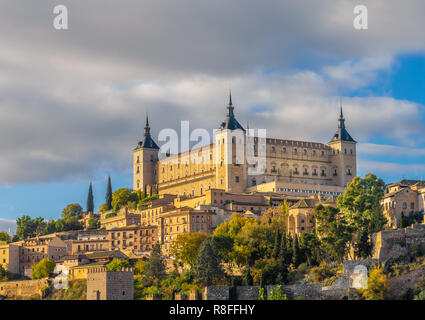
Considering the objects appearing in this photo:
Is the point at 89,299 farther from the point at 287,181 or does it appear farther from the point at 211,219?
the point at 287,181

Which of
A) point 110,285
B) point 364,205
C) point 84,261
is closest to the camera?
point 110,285


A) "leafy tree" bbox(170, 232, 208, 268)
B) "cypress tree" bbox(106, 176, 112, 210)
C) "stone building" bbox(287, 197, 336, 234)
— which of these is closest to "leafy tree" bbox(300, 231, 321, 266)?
"stone building" bbox(287, 197, 336, 234)

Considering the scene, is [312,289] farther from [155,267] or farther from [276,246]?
[155,267]

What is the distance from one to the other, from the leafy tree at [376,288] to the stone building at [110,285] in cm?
1854

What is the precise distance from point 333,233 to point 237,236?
9820 mm

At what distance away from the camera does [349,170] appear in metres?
131

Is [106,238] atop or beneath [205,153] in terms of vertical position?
beneath

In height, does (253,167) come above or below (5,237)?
above

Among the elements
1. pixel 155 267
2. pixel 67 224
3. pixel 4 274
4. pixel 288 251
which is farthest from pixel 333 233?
pixel 67 224

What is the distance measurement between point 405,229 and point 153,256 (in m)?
22.3

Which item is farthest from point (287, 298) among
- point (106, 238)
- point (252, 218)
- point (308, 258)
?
point (106, 238)

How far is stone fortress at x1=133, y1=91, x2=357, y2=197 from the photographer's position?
4845 inches

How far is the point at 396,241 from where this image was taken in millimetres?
83375

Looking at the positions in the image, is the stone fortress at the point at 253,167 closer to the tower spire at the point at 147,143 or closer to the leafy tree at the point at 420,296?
the tower spire at the point at 147,143
